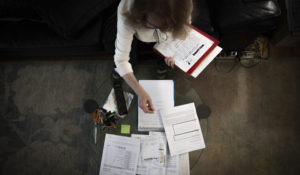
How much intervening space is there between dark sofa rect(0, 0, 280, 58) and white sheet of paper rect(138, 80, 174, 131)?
0.56 m

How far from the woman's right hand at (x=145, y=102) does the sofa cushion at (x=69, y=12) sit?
748 millimetres

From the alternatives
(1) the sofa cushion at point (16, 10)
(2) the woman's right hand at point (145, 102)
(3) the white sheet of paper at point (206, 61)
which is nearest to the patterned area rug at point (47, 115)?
(1) the sofa cushion at point (16, 10)

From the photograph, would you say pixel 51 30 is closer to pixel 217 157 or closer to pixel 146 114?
pixel 146 114

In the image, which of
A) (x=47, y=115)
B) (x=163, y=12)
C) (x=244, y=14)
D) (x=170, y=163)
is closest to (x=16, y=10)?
(x=47, y=115)

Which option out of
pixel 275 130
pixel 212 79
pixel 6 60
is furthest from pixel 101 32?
pixel 275 130

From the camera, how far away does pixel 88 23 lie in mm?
1280

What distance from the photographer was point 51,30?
4.58 feet

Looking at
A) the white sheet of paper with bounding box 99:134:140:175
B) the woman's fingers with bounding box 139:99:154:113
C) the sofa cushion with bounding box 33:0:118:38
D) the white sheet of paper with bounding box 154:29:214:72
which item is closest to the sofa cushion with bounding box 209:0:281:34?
the white sheet of paper with bounding box 154:29:214:72

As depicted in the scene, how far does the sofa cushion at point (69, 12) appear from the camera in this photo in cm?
120

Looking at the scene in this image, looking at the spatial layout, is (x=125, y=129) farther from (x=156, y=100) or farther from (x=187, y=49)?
(x=187, y=49)

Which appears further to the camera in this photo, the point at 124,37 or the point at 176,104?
the point at 176,104

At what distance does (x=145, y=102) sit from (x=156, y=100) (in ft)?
0.33

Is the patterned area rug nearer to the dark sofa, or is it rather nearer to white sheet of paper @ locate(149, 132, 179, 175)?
the dark sofa

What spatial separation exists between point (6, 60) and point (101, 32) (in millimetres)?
1279
